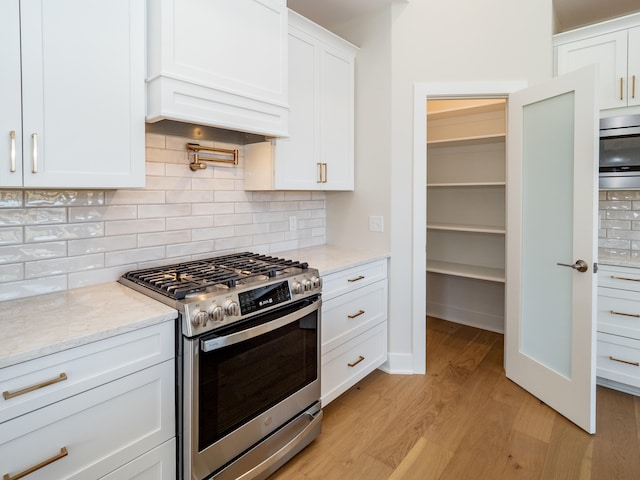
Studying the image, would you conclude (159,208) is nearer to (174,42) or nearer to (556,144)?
(174,42)

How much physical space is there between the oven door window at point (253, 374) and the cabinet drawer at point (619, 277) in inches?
79.0

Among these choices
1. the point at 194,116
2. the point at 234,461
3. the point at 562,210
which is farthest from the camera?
the point at 562,210

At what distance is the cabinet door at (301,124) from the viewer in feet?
7.61

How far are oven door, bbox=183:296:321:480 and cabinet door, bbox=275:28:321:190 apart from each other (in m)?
0.86

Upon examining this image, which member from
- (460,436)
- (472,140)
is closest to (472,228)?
(472,140)

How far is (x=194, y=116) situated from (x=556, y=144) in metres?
2.09

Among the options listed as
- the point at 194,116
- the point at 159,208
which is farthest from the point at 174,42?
the point at 159,208

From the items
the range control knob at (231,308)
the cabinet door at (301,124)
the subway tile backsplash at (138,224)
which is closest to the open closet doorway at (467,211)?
the cabinet door at (301,124)

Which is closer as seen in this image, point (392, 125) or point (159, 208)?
point (159, 208)

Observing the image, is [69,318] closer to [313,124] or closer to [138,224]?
[138,224]

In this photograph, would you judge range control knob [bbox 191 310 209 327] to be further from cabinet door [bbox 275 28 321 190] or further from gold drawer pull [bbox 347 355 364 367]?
gold drawer pull [bbox 347 355 364 367]

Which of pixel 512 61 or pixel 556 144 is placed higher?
pixel 512 61

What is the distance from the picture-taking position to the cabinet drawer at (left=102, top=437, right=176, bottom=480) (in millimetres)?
1306

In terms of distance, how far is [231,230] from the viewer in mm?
2396
